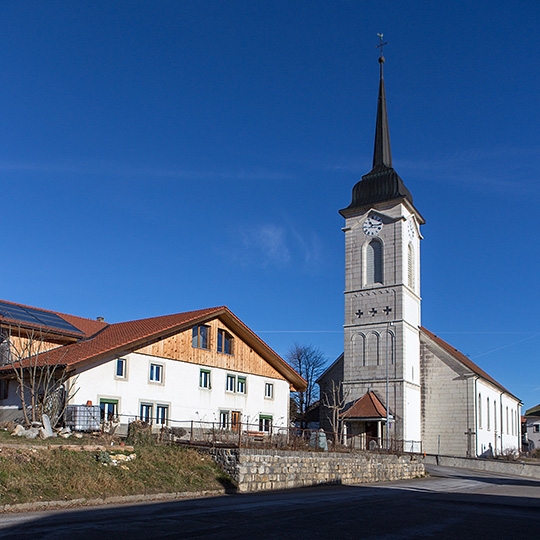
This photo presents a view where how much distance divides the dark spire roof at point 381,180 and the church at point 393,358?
10 cm

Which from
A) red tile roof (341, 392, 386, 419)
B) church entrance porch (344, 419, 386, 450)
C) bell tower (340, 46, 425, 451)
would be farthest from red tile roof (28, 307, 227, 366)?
bell tower (340, 46, 425, 451)

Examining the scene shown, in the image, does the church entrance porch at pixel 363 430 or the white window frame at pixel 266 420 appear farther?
the church entrance porch at pixel 363 430

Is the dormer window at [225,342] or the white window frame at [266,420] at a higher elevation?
the dormer window at [225,342]

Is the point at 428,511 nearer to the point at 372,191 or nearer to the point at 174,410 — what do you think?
the point at 174,410

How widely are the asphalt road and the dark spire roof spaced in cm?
3251

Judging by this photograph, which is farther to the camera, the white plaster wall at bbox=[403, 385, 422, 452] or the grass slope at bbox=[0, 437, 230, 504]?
the white plaster wall at bbox=[403, 385, 422, 452]

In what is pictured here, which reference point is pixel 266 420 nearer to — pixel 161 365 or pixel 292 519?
pixel 161 365

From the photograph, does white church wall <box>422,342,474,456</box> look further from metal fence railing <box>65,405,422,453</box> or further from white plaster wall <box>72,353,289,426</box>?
metal fence railing <box>65,405,422,453</box>

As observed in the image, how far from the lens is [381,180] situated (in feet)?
168

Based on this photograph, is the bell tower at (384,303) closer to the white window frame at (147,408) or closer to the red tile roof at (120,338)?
the red tile roof at (120,338)

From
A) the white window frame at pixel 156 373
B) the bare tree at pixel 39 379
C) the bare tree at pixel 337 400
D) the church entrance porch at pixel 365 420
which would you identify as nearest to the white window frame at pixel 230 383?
the white window frame at pixel 156 373

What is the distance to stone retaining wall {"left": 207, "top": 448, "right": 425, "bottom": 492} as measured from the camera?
70.3ft

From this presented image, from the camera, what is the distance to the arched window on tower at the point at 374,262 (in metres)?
49.7

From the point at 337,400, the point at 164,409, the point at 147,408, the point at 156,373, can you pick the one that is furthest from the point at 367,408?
the point at 147,408
